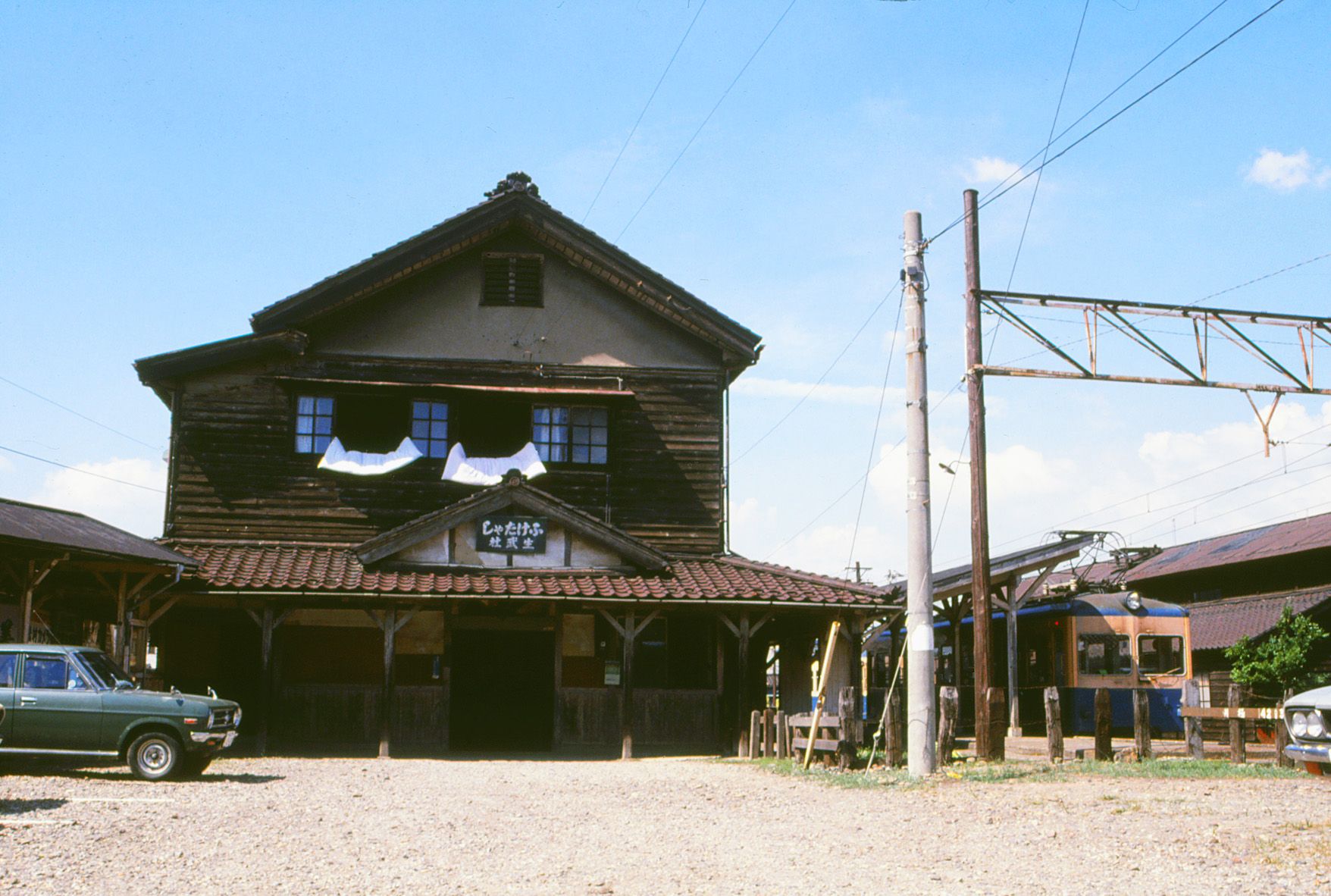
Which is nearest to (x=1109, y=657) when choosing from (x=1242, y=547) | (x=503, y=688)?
(x=503, y=688)

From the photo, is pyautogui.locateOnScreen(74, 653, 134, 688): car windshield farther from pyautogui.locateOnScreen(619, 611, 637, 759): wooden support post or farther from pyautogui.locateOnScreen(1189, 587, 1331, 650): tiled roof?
pyautogui.locateOnScreen(1189, 587, 1331, 650): tiled roof

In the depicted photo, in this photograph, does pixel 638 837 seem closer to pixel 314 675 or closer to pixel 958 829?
pixel 958 829

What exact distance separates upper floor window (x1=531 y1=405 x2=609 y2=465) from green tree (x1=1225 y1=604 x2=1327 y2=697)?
1520cm

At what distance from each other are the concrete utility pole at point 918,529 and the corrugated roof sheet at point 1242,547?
70.5ft

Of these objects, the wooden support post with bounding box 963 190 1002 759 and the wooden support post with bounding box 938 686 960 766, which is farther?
the wooden support post with bounding box 963 190 1002 759

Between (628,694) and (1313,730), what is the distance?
36.6 ft

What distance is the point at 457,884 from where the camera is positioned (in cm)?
826

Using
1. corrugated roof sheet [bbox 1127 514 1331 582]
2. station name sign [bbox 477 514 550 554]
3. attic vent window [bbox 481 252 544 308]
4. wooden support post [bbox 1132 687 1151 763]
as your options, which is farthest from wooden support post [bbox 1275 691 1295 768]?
corrugated roof sheet [bbox 1127 514 1331 582]

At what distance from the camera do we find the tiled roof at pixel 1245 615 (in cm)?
3095

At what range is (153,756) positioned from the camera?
14.8 meters

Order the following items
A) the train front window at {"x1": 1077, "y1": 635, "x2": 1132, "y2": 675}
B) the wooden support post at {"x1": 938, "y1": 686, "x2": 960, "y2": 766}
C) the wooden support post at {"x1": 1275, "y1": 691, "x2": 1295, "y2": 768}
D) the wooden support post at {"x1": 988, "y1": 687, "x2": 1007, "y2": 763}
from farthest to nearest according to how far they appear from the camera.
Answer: the train front window at {"x1": 1077, "y1": 635, "x2": 1132, "y2": 675}
the wooden support post at {"x1": 988, "y1": 687, "x2": 1007, "y2": 763}
the wooden support post at {"x1": 938, "y1": 686, "x2": 960, "y2": 766}
the wooden support post at {"x1": 1275, "y1": 691, "x2": 1295, "y2": 768}

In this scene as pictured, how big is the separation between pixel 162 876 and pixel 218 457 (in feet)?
49.8

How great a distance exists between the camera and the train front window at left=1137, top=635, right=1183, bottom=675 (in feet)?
84.7

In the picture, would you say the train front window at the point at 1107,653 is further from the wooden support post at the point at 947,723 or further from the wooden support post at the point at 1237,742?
the wooden support post at the point at 947,723
